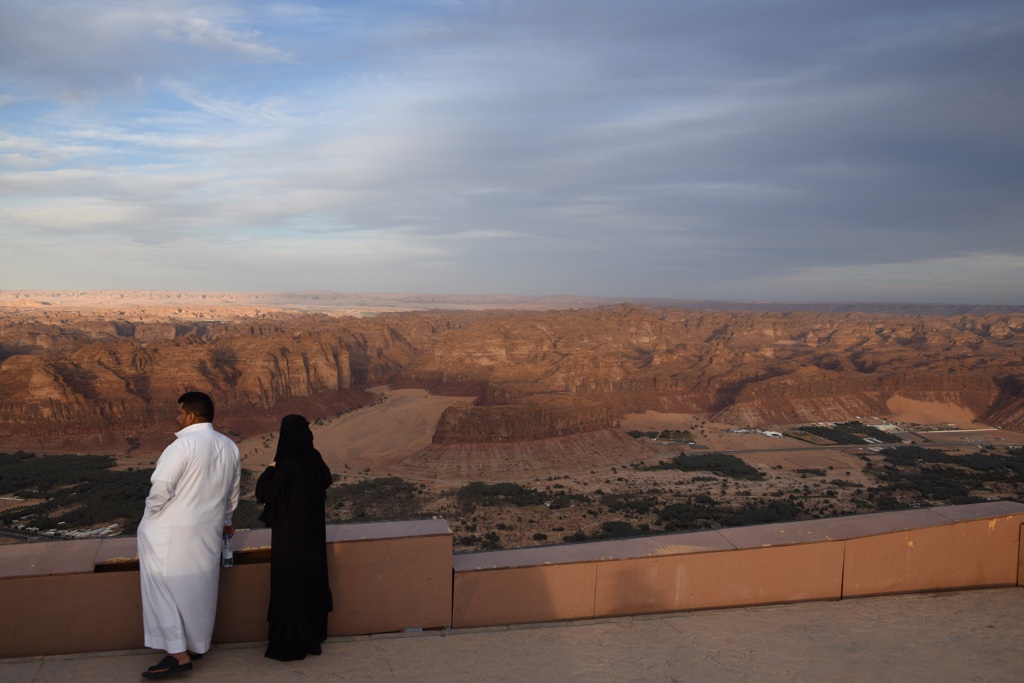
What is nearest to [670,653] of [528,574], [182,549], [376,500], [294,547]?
[528,574]

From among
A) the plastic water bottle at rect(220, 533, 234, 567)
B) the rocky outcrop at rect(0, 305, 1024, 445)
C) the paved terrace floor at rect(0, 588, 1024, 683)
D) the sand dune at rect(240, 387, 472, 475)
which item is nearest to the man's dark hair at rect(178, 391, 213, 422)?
the plastic water bottle at rect(220, 533, 234, 567)

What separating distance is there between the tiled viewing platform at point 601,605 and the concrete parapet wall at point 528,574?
13mm

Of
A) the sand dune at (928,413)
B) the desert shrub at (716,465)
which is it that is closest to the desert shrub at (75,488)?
the desert shrub at (716,465)

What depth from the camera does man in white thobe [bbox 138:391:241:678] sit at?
4.45m

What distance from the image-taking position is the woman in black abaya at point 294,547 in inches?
186

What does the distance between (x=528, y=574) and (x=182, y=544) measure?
2547 millimetres

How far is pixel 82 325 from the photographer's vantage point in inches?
4124

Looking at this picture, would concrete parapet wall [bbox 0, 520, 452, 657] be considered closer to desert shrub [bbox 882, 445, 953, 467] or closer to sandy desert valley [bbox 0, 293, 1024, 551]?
sandy desert valley [bbox 0, 293, 1024, 551]

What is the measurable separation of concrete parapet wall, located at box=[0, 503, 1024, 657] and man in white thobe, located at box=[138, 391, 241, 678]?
37 cm

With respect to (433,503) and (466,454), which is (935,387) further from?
(433,503)

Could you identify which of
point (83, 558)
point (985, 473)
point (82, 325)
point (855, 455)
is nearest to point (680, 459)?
point (855, 455)

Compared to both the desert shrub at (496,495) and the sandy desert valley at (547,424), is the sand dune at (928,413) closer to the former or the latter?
the sandy desert valley at (547,424)

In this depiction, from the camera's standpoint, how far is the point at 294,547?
4.75 metres

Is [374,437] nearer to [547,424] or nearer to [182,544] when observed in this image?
[547,424]
